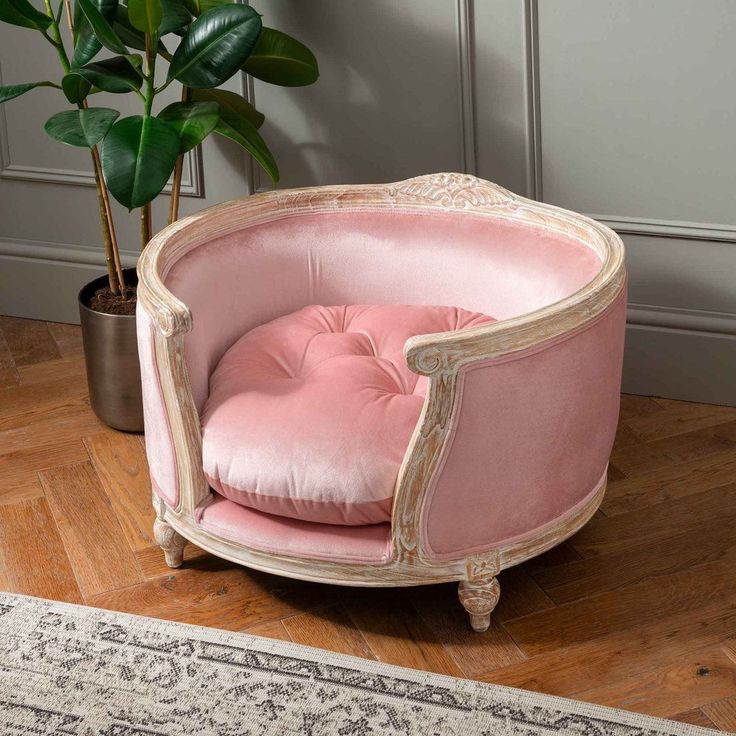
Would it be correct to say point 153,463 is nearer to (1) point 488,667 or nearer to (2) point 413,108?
(1) point 488,667

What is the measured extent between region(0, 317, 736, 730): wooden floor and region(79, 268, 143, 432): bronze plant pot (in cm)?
6

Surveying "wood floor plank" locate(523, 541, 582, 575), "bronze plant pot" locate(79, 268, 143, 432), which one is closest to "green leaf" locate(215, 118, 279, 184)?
"bronze plant pot" locate(79, 268, 143, 432)

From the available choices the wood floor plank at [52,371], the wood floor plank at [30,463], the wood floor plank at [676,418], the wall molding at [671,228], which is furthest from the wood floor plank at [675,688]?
the wood floor plank at [52,371]

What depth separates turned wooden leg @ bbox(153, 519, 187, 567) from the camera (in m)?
2.04

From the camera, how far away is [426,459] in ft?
5.69

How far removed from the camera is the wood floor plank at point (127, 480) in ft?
7.30

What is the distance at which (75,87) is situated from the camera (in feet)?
7.39

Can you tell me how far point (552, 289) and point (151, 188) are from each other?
2.63 feet

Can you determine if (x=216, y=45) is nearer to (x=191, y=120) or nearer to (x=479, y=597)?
(x=191, y=120)

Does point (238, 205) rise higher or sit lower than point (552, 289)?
higher

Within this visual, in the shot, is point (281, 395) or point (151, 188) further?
point (151, 188)

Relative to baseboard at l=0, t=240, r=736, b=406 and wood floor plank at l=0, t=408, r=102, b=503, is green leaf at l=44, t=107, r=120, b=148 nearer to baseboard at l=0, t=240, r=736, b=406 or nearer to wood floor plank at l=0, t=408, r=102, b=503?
wood floor plank at l=0, t=408, r=102, b=503

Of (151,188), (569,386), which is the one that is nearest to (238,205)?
(151,188)

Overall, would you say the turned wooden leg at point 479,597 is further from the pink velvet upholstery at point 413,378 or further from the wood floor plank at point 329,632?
the wood floor plank at point 329,632
